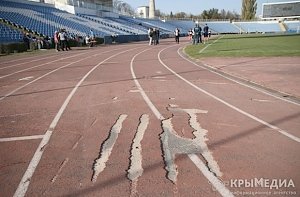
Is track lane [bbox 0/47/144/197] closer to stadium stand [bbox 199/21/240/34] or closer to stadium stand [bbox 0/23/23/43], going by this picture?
stadium stand [bbox 0/23/23/43]

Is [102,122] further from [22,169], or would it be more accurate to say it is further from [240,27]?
[240,27]

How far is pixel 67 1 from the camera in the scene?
173 feet

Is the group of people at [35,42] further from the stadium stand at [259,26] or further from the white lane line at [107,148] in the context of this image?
the stadium stand at [259,26]

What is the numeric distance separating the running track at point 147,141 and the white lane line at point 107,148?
0.6 inches

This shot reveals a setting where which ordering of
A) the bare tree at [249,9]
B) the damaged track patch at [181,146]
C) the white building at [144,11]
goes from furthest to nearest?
the bare tree at [249,9]
the white building at [144,11]
the damaged track patch at [181,146]

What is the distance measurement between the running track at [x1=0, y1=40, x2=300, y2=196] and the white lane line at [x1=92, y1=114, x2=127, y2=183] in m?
0.02

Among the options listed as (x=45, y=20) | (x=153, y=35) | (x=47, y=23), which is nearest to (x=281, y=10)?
(x=153, y=35)

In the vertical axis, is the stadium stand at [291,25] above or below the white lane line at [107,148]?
above

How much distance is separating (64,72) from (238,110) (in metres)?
10.2

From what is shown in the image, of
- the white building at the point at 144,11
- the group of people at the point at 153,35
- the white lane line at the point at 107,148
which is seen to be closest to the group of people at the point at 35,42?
the group of people at the point at 153,35

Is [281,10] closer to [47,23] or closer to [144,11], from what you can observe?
[144,11]

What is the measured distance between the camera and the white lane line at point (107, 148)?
15.4ft

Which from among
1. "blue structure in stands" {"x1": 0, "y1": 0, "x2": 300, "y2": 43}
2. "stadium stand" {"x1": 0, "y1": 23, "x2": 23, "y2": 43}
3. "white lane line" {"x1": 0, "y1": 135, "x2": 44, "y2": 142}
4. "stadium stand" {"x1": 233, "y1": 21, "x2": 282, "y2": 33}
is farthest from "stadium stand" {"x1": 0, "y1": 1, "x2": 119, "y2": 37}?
"stadium stand" {"x1": 233, "y1": 21, "x2": 282, "y2": 33}

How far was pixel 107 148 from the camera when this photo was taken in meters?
5.48
